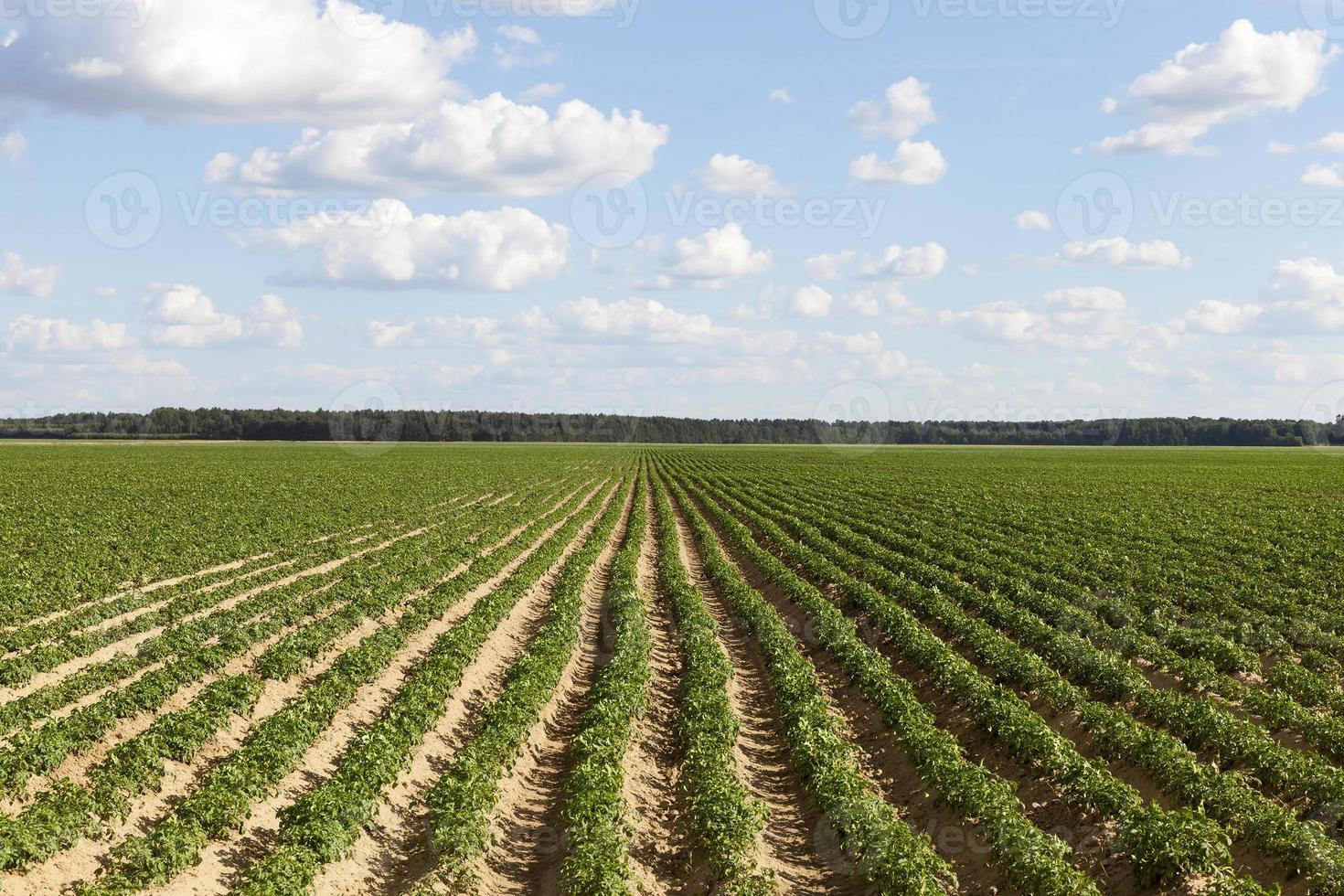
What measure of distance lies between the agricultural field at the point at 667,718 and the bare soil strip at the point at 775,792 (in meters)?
0.07

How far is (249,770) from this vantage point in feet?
36.9

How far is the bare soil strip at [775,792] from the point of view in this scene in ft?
33.5

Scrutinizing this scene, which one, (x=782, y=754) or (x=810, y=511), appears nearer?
(x=782, y=754)

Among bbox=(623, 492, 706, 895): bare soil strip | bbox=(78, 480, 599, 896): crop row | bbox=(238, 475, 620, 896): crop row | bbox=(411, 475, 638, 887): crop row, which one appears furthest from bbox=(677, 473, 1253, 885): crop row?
bbox=(78, 480, 599, 896): crop row

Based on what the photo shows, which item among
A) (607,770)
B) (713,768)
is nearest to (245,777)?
(607,770)

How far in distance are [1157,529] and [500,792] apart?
109 ft

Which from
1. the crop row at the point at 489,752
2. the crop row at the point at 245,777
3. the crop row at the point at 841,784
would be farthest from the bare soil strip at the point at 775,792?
the crop row at the point at 245,777

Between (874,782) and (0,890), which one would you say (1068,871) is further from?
(0,890)

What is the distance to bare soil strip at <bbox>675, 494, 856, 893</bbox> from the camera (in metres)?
10.2

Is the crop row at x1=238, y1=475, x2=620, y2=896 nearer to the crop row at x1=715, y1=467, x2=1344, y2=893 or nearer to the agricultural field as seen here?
the agricultural field

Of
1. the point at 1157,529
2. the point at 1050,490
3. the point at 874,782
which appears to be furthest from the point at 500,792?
the point at 1050,490

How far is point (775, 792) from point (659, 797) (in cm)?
154

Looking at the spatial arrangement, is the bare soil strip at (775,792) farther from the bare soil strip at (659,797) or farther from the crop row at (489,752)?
the crop row at (489,752)

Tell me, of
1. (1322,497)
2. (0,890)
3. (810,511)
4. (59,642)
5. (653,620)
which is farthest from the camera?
(1322,497)
